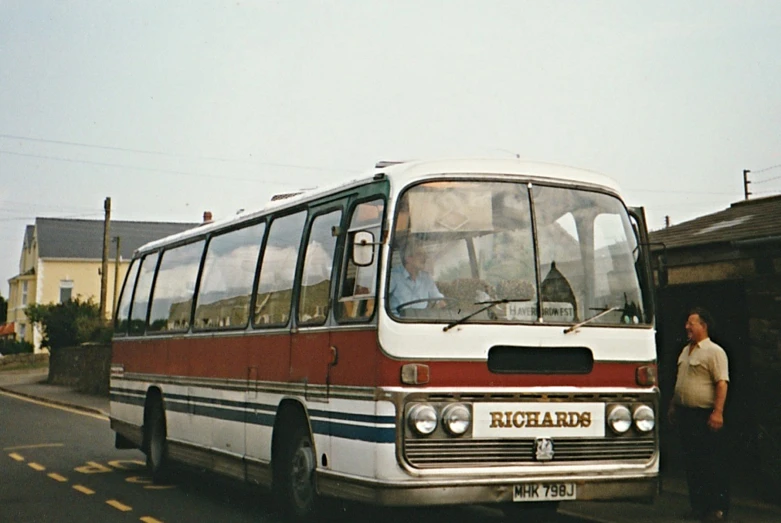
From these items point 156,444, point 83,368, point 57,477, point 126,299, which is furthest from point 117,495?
point 83,368

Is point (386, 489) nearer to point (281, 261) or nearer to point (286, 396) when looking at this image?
point (286, 396)

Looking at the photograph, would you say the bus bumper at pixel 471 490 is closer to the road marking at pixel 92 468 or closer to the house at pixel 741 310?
the house at pixel 741 310

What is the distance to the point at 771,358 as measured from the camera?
11461 mm

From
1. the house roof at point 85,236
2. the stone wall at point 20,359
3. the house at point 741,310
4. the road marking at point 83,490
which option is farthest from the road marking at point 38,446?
the house roof at point 85,236

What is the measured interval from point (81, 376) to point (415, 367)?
3642 cm

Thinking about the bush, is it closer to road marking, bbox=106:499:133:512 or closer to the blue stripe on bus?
the blue stripe on bus

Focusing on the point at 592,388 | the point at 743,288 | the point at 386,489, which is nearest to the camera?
the point at 386,489

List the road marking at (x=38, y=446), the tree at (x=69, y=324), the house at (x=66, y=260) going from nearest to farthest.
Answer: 1. the road marking at (x=38, y=446)
2. the tree at (x=69, y=324)
3. the house at (x=66, y=260)

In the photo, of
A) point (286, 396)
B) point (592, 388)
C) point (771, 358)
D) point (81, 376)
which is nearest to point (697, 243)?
point (771, 358)

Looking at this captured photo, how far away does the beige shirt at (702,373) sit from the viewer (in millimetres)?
10430

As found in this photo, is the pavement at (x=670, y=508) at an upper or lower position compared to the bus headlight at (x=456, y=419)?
lower

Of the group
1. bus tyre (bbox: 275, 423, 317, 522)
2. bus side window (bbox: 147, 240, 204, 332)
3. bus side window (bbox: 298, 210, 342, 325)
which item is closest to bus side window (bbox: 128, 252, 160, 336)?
bus side window (bbox: 147, 240, 204, 332)

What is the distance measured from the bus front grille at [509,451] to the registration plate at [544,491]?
0.18 metres

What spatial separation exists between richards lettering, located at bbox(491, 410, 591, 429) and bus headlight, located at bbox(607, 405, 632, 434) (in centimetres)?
20
